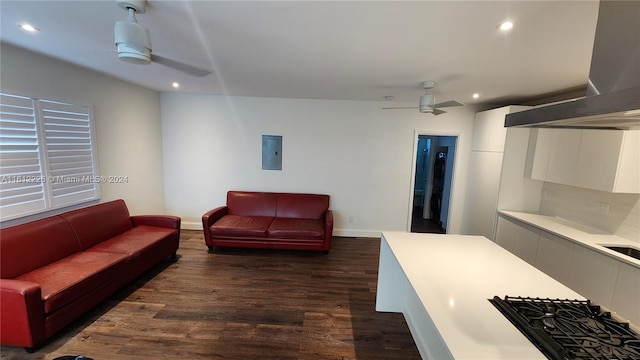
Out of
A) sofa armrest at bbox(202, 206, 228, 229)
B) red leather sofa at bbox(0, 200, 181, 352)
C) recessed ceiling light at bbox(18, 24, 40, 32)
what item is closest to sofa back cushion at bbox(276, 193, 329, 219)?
sofa armrest at bbox(202, 206, 228, 229)

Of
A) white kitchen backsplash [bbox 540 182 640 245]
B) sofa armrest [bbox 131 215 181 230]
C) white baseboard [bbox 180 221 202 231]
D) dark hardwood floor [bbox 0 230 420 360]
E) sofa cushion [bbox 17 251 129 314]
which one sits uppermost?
white kitchen backsplash [bbox 540 182 640 245]

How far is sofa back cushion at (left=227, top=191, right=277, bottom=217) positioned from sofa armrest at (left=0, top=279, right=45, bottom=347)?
268 cm

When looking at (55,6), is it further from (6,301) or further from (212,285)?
(212,285)

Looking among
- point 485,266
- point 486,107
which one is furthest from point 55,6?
point 486,107

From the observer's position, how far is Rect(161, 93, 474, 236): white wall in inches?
180

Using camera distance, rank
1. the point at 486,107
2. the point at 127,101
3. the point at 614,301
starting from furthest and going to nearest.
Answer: the point at 486,107, the point at 127,101, the point at 614,301

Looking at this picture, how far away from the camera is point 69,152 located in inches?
117

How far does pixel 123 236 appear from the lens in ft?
10.7

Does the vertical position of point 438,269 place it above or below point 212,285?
above

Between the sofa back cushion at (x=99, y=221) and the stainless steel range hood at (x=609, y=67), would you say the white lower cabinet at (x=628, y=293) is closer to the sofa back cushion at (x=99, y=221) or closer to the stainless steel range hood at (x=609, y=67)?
the stainless steel range hood at (x=609, y=67)

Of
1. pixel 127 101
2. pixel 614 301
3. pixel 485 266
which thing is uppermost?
pixel 127 101

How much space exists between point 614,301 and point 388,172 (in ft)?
9.99

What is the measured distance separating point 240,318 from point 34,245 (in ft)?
6.72

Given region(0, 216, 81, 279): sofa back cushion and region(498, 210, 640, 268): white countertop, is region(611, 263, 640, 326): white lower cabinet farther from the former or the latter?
region(0, 216, 81, 279): sofa back cushion
